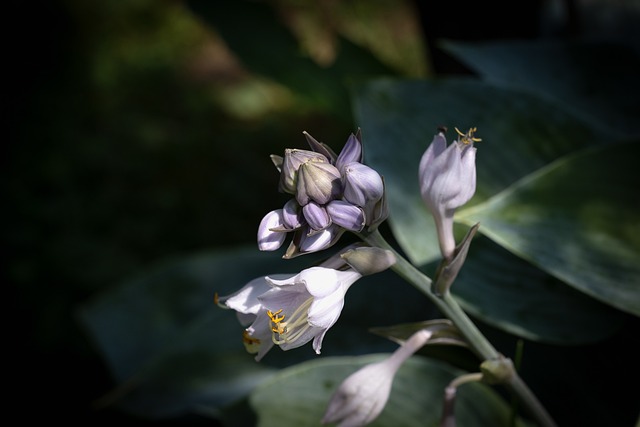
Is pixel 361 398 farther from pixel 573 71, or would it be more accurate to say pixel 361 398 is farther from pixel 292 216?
pixel 573 71

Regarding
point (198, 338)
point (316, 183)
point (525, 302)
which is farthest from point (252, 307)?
point (198, 338)

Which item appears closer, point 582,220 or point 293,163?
point 293,163

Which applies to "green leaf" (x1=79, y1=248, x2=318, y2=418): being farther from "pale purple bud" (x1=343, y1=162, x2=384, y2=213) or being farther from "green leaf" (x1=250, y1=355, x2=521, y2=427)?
"pale purple bud" (x1=343, y1=162, x2=384, y2=213)

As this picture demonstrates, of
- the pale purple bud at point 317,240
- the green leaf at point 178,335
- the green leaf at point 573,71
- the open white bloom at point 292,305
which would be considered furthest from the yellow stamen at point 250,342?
the green leaf at point 573,71

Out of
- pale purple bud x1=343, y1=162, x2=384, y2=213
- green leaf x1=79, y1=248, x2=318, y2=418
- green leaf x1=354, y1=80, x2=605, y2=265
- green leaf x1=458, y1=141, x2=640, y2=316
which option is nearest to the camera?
pale purple bud x1=343, y1=162, x2=384, y2=213

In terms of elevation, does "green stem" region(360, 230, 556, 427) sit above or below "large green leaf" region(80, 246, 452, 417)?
above

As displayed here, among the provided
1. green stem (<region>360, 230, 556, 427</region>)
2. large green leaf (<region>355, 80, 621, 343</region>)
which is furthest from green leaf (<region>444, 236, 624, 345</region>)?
green stem (<region>360, 230, 556, 427</region>)

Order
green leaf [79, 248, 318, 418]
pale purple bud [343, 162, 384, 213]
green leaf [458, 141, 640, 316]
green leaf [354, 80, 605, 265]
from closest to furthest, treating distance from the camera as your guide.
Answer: pale purple bud [343, 162, 384, 213] → green leaf [458, 141, 640, 316] → green leaf [354, 80, 605, 265] → green leaf [79, 248, 318, 418]

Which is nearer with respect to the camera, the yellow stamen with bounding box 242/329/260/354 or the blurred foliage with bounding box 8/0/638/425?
the yellow stamen with bounding box 242/329/260/354
